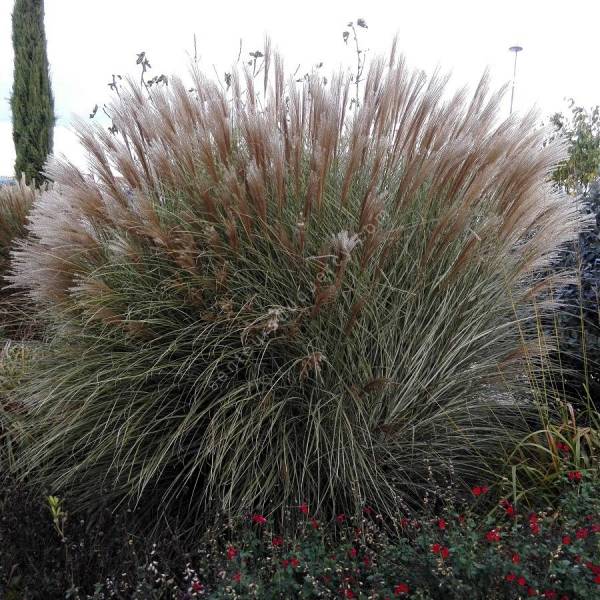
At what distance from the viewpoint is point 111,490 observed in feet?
8.77

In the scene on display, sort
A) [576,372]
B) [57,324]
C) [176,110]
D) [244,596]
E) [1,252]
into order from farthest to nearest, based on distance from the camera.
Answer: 1. [1,252]
2. [576,372]
3. [57,324]
4. [176,110]
5. [244,596]

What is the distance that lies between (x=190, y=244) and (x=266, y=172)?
40 cm

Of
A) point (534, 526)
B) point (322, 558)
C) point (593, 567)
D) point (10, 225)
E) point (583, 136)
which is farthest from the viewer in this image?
point (583, 136)

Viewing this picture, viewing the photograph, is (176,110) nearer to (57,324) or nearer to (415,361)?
(57,324)

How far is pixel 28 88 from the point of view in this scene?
1348 cm

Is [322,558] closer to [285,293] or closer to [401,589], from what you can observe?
[401,589]

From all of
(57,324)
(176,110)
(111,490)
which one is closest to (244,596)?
(111,490)

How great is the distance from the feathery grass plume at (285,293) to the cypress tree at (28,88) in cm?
1153

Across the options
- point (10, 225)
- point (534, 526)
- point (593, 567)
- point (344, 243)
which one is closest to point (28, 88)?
point (10, 225)

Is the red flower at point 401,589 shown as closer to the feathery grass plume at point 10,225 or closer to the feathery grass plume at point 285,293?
the feathery grass plume at point 285,293

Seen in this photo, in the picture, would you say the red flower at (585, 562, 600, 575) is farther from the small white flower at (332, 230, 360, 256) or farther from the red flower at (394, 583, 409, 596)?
the small white flower at (332, 230, 360, 256)

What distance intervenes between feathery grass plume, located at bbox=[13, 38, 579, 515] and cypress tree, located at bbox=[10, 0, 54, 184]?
11534 mm

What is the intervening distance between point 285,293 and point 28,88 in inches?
502

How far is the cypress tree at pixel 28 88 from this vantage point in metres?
13.4
